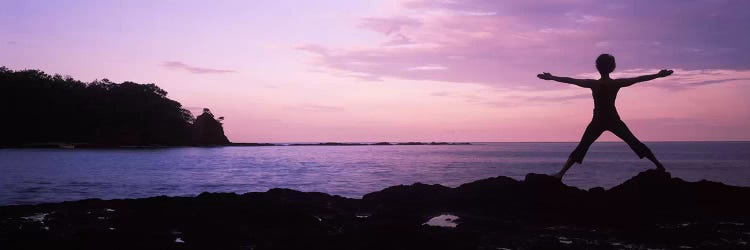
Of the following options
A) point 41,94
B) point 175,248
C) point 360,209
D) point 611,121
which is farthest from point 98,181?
point 41,94

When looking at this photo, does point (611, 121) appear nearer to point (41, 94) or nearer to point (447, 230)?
point (447, 230)

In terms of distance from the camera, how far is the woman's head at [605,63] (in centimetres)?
978

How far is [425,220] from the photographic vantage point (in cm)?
933

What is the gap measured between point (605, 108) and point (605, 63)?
845 millimetres

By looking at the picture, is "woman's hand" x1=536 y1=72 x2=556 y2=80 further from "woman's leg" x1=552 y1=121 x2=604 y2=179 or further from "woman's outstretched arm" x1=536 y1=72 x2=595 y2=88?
"woman's leg" x1=552 y1=121 x2=604 y2=179

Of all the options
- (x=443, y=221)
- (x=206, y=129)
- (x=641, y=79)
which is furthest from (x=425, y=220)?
(x=206, y=129)

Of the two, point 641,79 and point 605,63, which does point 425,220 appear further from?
point 641,79

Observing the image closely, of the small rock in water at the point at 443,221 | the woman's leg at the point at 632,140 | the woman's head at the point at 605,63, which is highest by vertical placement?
the woman's head at the point at 605,63

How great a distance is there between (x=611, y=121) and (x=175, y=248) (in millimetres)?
7876

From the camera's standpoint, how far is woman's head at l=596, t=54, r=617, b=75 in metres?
9.78

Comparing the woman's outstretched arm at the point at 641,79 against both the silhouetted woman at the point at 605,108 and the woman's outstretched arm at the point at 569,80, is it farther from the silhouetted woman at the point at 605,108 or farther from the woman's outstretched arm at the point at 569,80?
the woman's outstretched arm at the point at 569,80

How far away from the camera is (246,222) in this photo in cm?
869

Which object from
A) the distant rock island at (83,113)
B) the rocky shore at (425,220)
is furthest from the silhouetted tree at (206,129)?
the rocky shore at (425,220)

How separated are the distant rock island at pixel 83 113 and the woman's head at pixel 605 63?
386 feet
